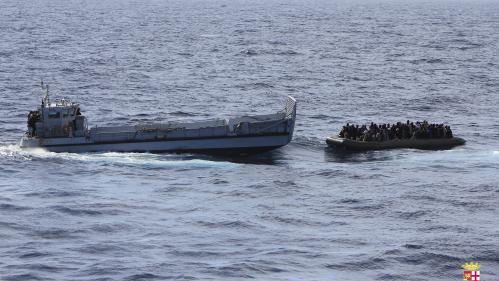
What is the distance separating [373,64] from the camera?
499 feet

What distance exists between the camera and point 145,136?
75500 millimetres

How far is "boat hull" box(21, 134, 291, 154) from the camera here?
75250 millimetres

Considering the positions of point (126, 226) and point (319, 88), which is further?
point (319, 88)

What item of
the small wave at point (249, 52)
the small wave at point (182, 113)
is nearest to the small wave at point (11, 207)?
the small wave at point (182, 113)

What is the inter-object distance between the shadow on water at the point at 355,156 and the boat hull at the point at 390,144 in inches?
17.2

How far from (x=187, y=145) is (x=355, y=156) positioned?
12839 millimetres

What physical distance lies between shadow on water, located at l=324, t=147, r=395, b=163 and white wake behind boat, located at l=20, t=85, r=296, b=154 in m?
4.16

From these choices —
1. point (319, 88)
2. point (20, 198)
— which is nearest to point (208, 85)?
point (319, 88)

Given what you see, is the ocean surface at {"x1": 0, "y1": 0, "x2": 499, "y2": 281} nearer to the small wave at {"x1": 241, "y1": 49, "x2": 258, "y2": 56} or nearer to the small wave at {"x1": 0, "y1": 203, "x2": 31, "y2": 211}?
the small wave at {"x1": 0, "y1": 203, "x2": 31, "y2": 211}

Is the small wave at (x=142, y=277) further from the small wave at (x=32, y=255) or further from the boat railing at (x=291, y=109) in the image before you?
the boat railing at (x=291, y=109)

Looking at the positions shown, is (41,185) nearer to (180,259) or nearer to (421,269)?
(180,259)

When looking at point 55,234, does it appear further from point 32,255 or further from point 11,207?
A: point 11,207

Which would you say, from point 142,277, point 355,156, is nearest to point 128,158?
point 355,156

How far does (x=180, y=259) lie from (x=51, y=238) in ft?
26.0
